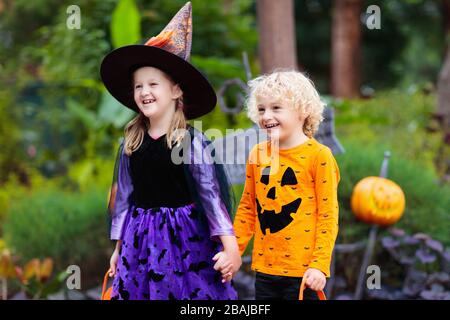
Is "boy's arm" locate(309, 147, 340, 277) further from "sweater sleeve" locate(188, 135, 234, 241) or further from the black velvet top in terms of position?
the black velvet top

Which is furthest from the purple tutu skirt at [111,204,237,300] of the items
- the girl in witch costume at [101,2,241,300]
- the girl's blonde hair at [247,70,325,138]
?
the girl's blonde hair at [247,70,325,138]

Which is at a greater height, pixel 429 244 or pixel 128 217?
pixel 128 217

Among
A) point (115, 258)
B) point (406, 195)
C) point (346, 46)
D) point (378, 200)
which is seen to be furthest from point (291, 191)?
point (346, 46)

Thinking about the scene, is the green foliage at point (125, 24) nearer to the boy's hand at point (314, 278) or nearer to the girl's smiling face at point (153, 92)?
the girl's smiling face at point (153, 92)

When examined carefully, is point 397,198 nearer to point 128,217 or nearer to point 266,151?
point 266,151

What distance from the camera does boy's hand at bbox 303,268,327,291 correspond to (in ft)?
8.07

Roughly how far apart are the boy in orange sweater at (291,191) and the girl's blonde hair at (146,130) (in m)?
0.28

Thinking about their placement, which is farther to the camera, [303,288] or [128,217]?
[128,217]

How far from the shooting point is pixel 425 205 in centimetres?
445

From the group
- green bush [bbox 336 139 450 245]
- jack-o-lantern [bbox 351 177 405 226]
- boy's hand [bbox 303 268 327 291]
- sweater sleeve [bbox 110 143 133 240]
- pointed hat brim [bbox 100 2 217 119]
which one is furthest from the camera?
green bush [bbox 336 139 450 245]

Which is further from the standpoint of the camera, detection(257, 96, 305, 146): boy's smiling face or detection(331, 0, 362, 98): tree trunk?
detection(331, 0, 362, 98): tree trunk

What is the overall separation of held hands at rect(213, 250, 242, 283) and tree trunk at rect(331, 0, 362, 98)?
1051 centimetres
